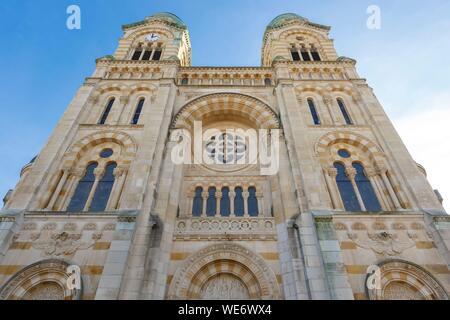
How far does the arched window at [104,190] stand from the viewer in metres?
12.0

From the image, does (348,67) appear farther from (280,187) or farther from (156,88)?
(156,88)

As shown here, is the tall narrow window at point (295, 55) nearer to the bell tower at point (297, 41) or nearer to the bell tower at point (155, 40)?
the bell tower at point (297, 41)

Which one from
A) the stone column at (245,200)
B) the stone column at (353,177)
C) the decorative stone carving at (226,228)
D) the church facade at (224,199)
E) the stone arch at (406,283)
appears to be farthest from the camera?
the stone column at (245,200)

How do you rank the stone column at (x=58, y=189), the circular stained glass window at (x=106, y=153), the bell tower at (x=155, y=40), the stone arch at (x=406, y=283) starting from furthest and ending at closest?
the bell tower at (x=155, y=40) → the circular stained glass window at (x=106, y=153) → the stone column at (x=58, y=189) → the stone arch at (x=406, y=283)

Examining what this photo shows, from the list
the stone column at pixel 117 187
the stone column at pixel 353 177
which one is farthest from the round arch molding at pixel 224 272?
the stone column at pixel 353 177

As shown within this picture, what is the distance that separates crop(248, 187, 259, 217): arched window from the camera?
12.6 metres

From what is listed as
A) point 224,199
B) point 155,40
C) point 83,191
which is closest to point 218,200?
point 224,199

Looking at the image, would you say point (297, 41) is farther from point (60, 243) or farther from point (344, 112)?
point (60, 243)

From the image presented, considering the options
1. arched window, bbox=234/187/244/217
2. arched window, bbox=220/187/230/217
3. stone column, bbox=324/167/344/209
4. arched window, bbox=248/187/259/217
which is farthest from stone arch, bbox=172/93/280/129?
arched window, bbox=220/187/230/217

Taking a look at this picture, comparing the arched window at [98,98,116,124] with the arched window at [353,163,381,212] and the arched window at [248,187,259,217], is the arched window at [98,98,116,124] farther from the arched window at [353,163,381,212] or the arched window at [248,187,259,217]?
the arched window at [353,163,381,212]

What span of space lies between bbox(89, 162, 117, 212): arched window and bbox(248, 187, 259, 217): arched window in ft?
20.8

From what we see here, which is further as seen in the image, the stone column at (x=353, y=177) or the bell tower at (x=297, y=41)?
the bell tower at (x=297, y=41)

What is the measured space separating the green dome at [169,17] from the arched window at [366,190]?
2022 cm

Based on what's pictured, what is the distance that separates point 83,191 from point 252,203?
772 centimetres
